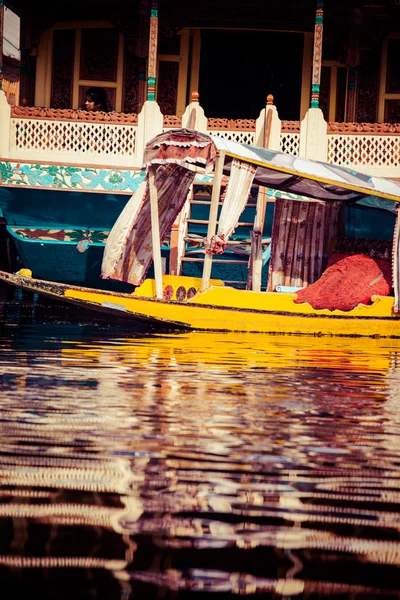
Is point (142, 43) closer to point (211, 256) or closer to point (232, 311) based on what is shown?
point (211, 256)

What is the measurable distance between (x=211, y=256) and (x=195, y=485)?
8034 millimetres

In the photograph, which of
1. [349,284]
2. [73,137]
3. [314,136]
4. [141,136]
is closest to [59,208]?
[73,137]

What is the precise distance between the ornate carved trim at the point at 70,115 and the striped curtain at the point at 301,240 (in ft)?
10.1

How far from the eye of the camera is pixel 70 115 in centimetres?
1492

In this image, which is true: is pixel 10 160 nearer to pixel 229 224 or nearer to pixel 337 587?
pixel 229 224

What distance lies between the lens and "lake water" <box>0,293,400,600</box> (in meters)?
2.37

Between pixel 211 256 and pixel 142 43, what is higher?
pixel 142 43

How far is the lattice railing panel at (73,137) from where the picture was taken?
1492 cm

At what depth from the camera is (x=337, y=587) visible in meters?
2.32

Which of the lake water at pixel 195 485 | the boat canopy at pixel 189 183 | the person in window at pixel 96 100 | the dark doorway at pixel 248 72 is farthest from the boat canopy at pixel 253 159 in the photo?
the dark doorway at pixel 248 72

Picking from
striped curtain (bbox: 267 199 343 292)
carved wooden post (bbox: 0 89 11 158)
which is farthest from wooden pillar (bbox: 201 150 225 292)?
carved wooden post (bbox: 0 89 11 158)

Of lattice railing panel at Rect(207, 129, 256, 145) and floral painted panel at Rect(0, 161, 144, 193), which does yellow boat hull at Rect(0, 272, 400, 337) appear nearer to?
floral painted panel at Rect(0, 161, 144, 193)

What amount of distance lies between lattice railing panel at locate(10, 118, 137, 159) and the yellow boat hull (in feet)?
12.9

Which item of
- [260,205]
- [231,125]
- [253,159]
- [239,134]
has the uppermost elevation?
[231,125]
